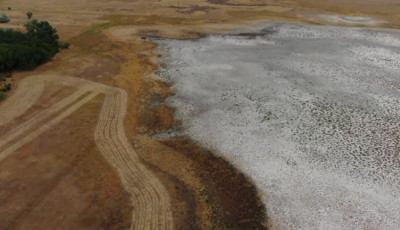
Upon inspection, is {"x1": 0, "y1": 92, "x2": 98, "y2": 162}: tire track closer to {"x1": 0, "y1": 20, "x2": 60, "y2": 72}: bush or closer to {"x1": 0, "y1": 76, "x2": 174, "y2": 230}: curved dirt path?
{"x1": 0, "y1": 76, "x2": 174, "y2": 230}: curved dirt path

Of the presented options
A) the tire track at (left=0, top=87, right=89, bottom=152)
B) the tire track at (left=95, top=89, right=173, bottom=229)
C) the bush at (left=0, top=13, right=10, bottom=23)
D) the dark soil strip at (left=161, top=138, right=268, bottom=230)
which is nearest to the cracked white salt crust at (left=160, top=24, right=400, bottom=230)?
the dark soil strip at (left=161, top=138, right=268, bottom=230)

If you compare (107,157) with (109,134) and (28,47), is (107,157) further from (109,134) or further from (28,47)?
(28,47)

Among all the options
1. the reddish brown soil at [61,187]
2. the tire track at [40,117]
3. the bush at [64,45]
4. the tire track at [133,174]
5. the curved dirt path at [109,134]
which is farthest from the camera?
the bush at [64,45]

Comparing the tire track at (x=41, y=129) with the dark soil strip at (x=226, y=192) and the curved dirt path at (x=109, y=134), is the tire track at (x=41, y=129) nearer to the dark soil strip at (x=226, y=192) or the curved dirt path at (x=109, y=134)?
the curved dirt path at (x=109, y=134)

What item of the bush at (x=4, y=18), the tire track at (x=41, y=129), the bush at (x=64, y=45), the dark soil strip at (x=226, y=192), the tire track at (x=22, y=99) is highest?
the bush at (x=4, y=18)

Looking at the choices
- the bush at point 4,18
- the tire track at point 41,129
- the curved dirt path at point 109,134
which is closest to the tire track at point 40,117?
the curved dirt path at point 109,134

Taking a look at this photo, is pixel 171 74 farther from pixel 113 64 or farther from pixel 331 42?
pixel 331 42

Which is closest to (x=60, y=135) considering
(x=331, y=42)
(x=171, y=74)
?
(x=171, y=74)
